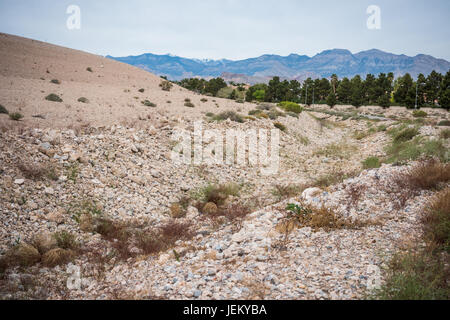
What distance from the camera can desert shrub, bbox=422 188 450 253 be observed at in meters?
4.39

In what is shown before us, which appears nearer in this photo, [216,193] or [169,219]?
[169,219]

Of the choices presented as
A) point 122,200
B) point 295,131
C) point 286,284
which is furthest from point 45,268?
point 295,131

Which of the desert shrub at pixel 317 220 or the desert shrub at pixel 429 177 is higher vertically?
the desert shrub at pixel 429 177

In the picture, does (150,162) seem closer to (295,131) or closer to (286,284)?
(286,284)

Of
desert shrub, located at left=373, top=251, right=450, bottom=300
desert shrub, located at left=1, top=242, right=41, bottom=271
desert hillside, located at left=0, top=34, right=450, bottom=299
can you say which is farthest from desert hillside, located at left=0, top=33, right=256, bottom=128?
desert shrub, located at left=373, top=251, right=450, bottom=300

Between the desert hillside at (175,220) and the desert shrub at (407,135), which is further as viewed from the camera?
the desert shrub at (407,135)

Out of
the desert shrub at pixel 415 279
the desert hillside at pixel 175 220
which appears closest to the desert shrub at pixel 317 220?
the desert hillside at pixel 175 220

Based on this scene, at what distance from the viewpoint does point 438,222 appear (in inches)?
189

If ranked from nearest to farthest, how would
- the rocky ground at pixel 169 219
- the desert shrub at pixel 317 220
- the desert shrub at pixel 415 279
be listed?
the desert shrub at pixel 415 279, the rocky ground at pixel 169 219, the desert shrub at pixel 317 220

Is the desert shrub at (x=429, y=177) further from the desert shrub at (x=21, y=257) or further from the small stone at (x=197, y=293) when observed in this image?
the desert shrub at (x=21, y=257)

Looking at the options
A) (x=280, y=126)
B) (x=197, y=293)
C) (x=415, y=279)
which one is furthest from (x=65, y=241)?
(x=280, y=126)

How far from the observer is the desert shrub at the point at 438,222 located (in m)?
4.39

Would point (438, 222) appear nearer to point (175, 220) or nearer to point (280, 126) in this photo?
point (175, 220)
